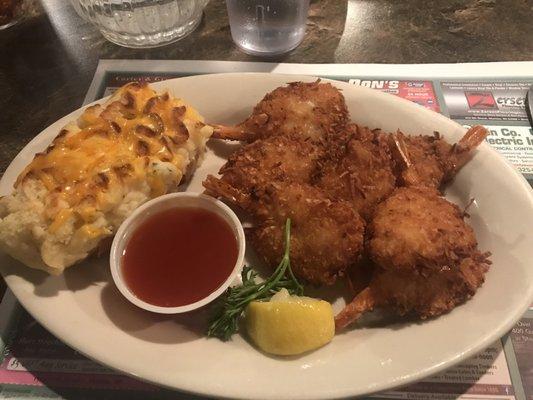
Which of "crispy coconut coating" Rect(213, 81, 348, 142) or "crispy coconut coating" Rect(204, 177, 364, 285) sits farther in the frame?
"crispy coconut coating" Rect(213, 81, 348, 142)

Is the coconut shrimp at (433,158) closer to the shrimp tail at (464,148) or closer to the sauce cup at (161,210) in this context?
the shrimp tail at (464,148)

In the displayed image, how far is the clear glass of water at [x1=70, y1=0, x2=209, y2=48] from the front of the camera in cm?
258

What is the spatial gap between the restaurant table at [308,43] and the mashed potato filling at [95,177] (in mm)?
919

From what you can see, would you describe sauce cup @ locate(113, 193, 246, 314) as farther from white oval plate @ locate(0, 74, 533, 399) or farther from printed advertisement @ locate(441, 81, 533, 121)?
printed advertisement @ locate(441, 81, 533, 121)

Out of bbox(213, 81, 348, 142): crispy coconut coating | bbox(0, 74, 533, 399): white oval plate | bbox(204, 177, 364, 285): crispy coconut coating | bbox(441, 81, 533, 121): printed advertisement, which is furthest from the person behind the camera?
bbox(441, 81, 533, 121): printed advertisement

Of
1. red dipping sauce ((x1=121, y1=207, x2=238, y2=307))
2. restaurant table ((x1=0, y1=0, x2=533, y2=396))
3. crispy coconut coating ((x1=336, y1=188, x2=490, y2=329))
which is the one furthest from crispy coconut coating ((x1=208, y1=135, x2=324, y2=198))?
restaurant table ((x1=0, y1=0, x2=533, y2=396))

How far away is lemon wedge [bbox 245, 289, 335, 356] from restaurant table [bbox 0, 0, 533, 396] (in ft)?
5.28

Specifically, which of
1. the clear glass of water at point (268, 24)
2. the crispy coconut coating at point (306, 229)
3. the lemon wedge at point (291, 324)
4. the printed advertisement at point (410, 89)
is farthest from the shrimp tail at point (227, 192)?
→ the clear glass of water at point (268, 24)

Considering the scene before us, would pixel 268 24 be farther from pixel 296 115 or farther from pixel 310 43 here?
pixel 296 115

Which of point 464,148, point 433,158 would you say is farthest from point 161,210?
point 464,148

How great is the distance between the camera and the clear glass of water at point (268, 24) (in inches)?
104

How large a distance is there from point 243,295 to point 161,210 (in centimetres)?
43

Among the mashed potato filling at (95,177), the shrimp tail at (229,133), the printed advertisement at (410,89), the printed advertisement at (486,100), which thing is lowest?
the printed advertisement at (486,100)

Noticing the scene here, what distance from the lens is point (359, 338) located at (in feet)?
4.91
